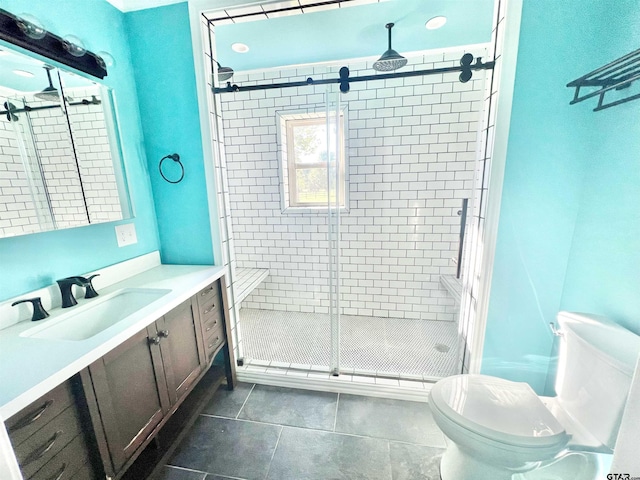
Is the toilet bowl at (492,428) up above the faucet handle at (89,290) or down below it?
below

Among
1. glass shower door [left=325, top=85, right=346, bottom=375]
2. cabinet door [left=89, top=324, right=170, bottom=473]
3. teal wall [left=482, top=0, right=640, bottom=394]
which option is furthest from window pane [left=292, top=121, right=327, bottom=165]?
cabinet door [left=89, top=324, right=170, bottom=473]

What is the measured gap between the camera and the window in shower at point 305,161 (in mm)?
2543

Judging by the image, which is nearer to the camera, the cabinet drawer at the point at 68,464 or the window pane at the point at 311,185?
the cabinet drawer at the point at 68,464

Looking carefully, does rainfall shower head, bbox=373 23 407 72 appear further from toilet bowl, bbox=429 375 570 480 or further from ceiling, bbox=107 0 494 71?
toilet bowl, bbox=429 375 570 480

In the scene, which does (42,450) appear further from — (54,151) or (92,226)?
(54,151)

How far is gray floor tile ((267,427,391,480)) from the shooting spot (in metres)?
1.29

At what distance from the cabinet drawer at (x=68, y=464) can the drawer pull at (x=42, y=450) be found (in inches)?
1.7

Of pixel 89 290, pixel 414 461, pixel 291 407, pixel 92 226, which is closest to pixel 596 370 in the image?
pixel 414 461

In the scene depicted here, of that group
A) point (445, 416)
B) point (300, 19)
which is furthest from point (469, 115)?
point (445, 416)

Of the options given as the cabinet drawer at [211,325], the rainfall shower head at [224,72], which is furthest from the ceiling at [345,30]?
the cabinet drawer at [211,325]

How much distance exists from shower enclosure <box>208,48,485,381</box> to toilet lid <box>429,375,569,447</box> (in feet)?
2.58

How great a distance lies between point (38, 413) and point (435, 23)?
2679 mm

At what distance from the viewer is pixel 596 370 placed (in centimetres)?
100

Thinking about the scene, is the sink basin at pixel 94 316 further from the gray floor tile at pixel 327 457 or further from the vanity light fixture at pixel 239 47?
the vanity light fixture at pixel 239 47
